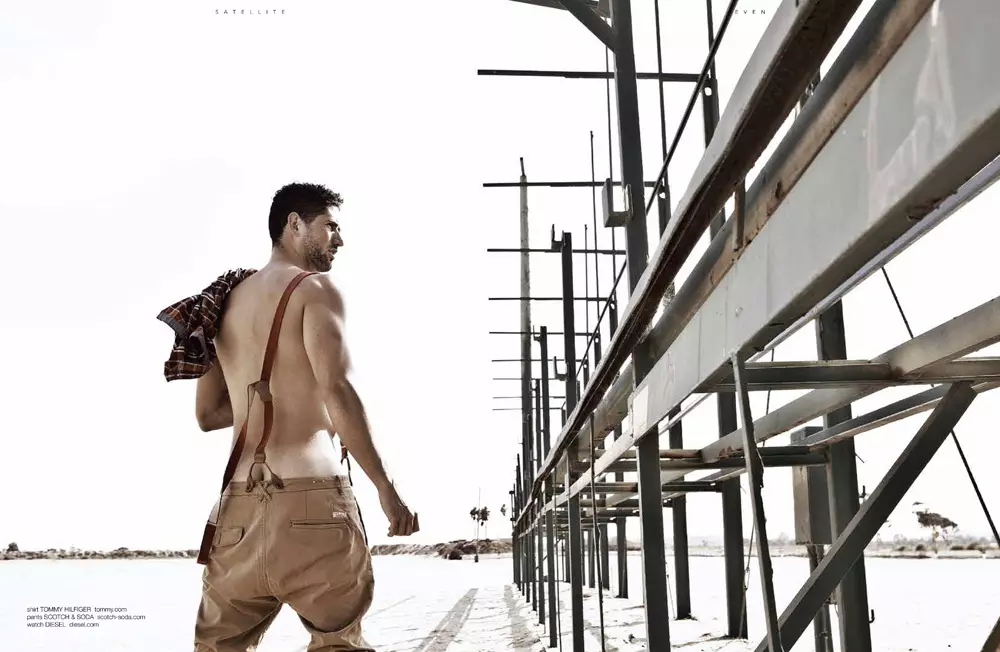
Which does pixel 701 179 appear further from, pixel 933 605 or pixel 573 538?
pixel 933 605

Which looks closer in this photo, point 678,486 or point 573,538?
point 573,538

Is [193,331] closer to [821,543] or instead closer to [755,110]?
[755,110]

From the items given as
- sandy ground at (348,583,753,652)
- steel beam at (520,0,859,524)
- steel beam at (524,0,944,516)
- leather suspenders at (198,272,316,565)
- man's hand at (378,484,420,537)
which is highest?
steel beam at (520,0,859,524)

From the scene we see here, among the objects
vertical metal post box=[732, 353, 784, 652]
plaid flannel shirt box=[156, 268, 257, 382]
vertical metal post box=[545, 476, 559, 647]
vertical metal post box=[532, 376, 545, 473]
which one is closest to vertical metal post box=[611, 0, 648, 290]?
plaid flannel shirt box=[156, 268, 257, 382]

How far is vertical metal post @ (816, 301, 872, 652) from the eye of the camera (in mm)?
4117

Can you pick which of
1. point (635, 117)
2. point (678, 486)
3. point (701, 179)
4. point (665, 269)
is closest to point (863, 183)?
point (701, 179)

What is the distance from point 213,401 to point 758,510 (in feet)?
5.83

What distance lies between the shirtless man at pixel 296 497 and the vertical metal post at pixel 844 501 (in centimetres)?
216

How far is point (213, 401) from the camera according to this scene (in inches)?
120

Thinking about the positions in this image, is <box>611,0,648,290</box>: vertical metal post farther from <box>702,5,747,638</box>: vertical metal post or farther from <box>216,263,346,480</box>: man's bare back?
<box>216,263,346,480</box>: man's bare back

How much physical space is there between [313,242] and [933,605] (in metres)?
12.6

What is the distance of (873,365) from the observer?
103 inches

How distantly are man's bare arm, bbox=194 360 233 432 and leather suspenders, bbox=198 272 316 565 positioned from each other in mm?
321

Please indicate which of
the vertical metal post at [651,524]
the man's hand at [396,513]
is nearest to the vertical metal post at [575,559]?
the vertical metal post at [651,524]
